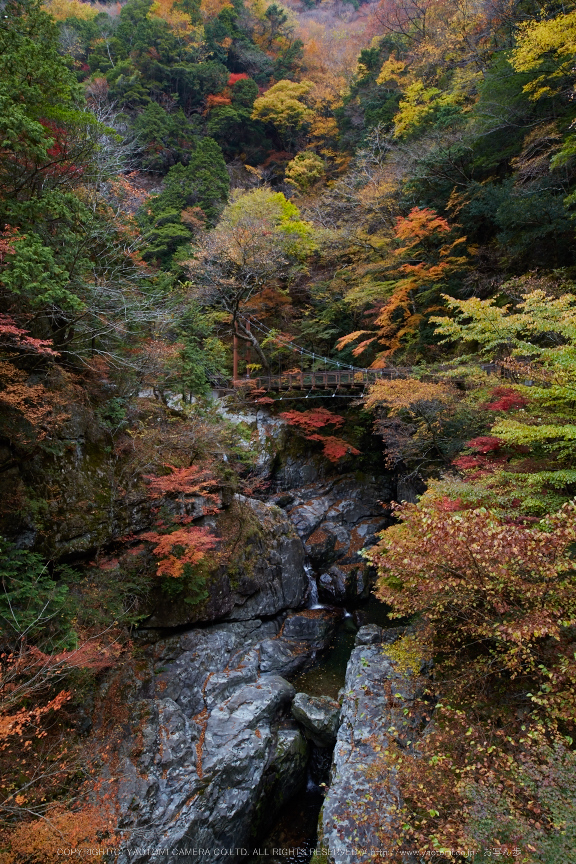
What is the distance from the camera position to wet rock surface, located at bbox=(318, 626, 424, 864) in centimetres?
431

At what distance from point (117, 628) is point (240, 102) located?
27480mm

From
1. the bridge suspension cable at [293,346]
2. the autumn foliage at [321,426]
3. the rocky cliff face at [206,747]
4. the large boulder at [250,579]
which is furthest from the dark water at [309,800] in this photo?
the bridge suspension cable at [293,346]

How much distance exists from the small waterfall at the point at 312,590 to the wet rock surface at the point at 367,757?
12.2 ft

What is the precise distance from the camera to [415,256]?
42.3ft

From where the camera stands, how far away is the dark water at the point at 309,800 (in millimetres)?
6078

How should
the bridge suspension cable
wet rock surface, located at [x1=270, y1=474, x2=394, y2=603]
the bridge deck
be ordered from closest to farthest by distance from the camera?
wet rock surface, located at [x1=270, y1=474, x2=394, y2=603] < the bridge deck < the bridge suspension cable

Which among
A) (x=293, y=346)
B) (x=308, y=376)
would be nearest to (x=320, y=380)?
(x=308, y=376)

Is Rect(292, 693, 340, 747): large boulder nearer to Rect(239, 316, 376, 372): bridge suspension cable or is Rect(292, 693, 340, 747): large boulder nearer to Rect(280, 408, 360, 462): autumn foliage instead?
Rect(280, 408, 360, 462): autumn foliage

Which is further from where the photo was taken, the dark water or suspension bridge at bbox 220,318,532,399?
suspension bridge at bbox 220,318,532,399

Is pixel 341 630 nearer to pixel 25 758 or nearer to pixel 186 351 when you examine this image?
pixel 25 758

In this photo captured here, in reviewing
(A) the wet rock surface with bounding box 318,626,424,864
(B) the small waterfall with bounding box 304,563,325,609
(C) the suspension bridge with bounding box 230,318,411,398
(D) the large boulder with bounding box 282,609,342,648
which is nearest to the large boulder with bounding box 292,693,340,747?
(A) the wet rock surface with bounding box 318,626,424,864

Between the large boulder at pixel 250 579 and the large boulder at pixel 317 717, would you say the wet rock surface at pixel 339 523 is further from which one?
the large boulder at pixel 317 717

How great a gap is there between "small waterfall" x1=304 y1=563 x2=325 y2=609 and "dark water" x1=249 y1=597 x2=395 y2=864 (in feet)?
4.00

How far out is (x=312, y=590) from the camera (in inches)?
449
